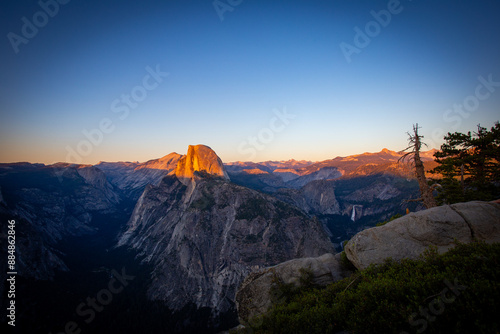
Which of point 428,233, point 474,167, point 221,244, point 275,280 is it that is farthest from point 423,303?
point 221,244

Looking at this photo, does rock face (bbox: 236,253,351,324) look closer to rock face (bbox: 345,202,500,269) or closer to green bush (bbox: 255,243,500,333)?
rock face (bbox: 345,202,500,269)

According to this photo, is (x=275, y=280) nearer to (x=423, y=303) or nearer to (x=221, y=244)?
(x=423, y=303)

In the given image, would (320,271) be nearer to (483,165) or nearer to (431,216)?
(431,216)

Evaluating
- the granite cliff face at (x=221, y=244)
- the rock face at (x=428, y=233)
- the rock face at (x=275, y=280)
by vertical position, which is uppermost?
the rock face at (x=428, y=233)

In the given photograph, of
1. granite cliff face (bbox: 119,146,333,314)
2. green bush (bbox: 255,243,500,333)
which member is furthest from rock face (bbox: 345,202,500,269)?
granite cliff face (bbox: 119,146,333,314)

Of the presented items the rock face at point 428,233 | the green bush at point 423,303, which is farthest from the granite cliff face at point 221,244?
the green bush at point 423,303

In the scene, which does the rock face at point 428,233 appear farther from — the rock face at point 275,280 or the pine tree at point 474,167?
the pine tree at point 474,167
